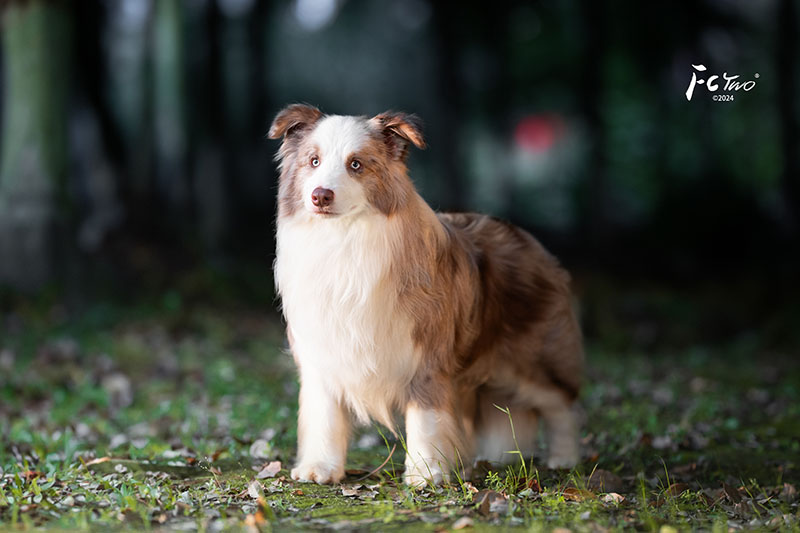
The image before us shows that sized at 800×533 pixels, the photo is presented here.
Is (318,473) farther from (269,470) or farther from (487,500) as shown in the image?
(487,500)

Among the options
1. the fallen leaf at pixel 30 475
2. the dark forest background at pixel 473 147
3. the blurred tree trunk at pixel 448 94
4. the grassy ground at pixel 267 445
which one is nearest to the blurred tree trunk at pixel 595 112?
the dark forest background at pixel 473 147

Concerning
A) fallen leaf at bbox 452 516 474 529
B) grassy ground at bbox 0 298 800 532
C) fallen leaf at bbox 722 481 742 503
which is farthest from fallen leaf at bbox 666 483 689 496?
fallen leaf at bbox 452 516 474 529

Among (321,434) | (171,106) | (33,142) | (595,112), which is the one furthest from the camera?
(595,112)

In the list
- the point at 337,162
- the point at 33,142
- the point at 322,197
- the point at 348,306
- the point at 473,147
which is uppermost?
the point at 473,147

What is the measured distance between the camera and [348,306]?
412cm

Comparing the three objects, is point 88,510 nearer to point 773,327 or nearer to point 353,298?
point 353,298

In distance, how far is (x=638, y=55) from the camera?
858 inches

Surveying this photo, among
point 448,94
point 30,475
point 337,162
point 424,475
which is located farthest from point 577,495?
point 448,94

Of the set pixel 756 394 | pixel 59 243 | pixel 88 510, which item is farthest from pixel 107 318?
pixel 756 394

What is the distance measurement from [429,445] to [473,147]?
2482 centimetres

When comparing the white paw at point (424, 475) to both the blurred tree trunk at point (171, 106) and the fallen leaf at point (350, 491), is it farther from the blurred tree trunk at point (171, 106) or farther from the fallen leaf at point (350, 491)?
the blurred tree trunk at point (171, 106)

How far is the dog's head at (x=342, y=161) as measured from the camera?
156 inches

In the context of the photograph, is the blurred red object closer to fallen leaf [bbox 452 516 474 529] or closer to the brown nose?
the brown nose

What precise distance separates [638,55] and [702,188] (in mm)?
4057
